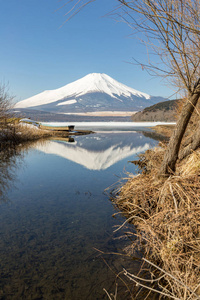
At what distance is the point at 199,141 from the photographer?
4.69m

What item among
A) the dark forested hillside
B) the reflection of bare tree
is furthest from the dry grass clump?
the dark forested hillside

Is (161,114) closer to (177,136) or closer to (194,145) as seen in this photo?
(194,145)

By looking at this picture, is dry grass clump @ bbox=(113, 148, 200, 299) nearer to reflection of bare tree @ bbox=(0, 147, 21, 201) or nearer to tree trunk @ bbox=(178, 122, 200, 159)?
tree trunk @ bbox=(178, 122, 200, 159)

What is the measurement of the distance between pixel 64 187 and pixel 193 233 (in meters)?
4.25

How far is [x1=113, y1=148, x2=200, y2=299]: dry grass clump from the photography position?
2373 mm

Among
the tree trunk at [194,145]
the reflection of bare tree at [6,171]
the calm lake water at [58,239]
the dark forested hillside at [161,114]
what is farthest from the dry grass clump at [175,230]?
the dark forested hillside at [161,114]

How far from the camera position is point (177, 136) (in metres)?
4.06

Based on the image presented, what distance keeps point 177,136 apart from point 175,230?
1.80 metres

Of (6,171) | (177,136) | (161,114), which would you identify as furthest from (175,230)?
(161,114)

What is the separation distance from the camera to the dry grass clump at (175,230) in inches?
93.4

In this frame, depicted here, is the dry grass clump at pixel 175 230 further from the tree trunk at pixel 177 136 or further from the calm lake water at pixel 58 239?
the calm lake water at pixel 58 239

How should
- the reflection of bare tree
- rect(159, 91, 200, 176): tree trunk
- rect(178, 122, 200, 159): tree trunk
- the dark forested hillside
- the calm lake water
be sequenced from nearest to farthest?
the calm lake water < rect(159, 91, 200, 176): tree trunk < rect(178, 122, 200, 159): tree trunk < the reflection of bare tree < the dark forested hillside

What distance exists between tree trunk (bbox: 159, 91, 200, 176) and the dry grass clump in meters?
0.27

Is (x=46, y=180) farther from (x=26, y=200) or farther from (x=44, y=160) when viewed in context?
(x=44, y=160)
